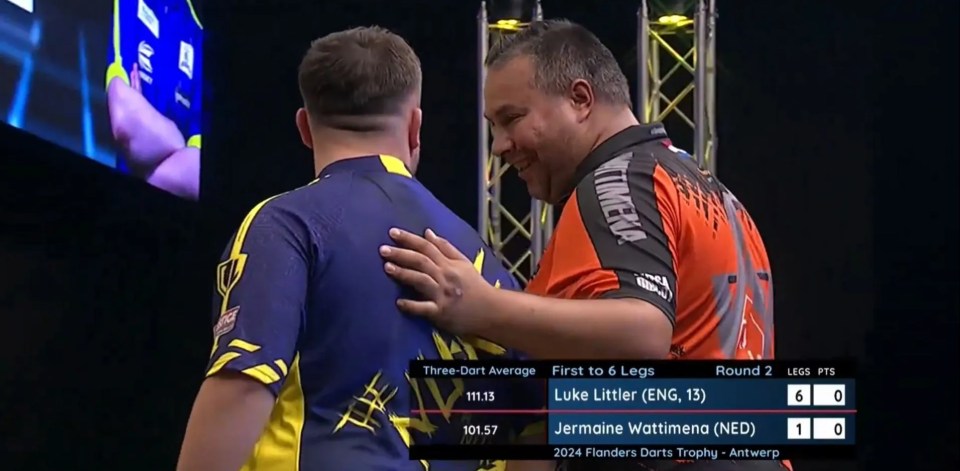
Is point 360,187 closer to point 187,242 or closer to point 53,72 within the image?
point 53,72

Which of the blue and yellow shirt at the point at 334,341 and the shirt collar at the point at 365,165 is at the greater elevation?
the shirt collar at the point at 365,165

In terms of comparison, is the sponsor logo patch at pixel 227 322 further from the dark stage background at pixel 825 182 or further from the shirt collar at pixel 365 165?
the dark stage background at pixel 825 182

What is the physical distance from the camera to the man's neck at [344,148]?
3.61 feet

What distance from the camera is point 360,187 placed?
1.06 meters

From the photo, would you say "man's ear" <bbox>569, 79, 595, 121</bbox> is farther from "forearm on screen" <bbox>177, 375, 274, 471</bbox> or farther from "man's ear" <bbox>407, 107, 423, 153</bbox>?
"forearm on screen" <bbox>177, 375, 274, 471</bbox>

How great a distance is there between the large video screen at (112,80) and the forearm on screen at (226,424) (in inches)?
66.6

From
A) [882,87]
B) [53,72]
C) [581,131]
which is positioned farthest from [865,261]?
[581,131]

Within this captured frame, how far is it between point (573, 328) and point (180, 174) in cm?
299

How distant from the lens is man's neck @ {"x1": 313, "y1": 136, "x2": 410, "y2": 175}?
1101mm

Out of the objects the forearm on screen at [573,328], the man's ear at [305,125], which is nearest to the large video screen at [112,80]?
the man's ear at [305,125]

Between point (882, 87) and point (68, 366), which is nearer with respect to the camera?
point (68, 366)

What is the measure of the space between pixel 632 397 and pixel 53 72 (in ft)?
6.92

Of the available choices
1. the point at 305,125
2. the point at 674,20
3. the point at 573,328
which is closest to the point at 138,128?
the point at 674,20

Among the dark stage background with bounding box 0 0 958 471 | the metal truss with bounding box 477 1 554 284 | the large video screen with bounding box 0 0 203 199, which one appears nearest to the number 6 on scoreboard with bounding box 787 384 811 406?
the large video screen with bounding box 0 0 203 199
